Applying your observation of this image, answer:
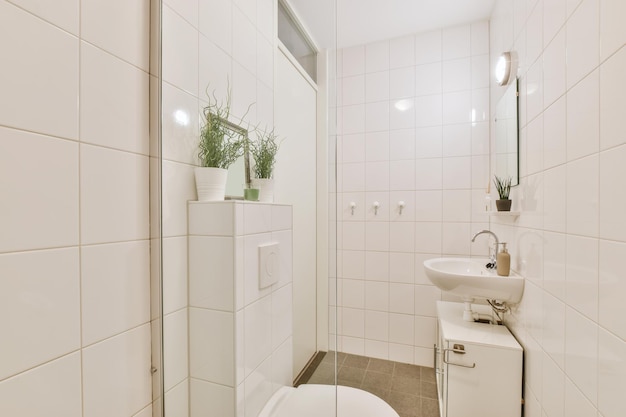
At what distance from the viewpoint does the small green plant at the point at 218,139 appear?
0.90 m

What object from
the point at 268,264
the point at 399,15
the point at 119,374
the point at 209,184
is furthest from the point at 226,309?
the point at 399,15

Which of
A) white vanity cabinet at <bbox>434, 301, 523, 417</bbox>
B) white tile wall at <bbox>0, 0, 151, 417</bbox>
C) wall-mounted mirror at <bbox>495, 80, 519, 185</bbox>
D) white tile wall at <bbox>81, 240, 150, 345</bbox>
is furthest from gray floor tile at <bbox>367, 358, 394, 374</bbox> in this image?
white tile wall at <bbox>81, 240, 150, 345</bbox>

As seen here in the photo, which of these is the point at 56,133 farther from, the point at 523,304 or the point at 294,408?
the point at 523,304

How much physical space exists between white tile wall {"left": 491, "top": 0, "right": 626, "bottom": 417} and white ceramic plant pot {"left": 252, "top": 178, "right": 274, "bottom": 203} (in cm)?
90

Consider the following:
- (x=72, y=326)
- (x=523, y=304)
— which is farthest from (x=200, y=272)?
(x=523, y=304)

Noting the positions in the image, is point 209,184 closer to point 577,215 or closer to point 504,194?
point 577,215

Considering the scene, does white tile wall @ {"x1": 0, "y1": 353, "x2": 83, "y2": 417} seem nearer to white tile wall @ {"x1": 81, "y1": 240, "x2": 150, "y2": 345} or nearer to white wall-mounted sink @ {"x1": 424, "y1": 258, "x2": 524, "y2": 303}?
white tile wall @ {"x1": 81, "y1": 240, "x2": 150, "y2": 345}

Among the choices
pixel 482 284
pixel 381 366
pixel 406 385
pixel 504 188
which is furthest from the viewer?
A: pixel 381 366

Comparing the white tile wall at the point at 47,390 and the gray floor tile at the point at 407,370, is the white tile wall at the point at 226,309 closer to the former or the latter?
the white tile wall at the point at 47,390

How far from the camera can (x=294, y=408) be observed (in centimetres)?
97

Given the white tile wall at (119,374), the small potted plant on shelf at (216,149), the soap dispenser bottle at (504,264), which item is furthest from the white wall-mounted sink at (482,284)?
the white tile wall at (119,374)

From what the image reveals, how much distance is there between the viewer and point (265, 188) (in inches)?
38.0

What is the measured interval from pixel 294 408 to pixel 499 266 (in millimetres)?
1187

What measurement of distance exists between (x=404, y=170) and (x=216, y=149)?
1580 millimetres
